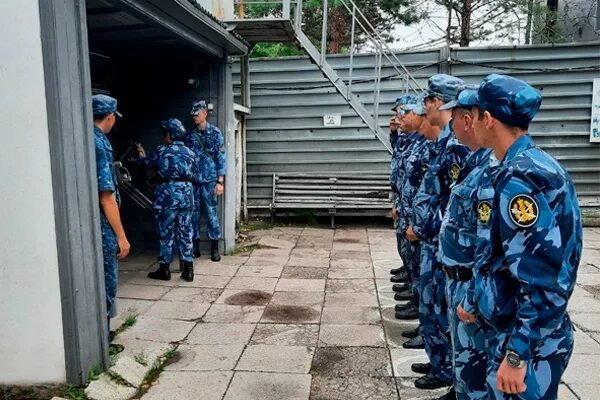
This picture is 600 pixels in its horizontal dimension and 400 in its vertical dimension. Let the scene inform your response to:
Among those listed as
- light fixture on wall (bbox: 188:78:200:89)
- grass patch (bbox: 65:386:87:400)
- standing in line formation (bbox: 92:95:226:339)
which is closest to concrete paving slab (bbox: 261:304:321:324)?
standing in line formation (bbox: 92:95:226:339)

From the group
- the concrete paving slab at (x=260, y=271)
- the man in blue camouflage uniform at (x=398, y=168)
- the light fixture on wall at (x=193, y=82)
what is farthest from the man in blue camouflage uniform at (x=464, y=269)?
the light fixture on wall at (x=193, y=82)

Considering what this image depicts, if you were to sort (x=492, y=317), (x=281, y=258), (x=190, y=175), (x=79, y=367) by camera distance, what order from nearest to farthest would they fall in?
(x=492, y=317), (x=79, y=367), (x=190, y=175), (x=281, y=258)

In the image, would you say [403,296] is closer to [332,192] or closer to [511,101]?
[511,101]

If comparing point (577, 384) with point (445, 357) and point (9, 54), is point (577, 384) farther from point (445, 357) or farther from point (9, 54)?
point (9, 54)

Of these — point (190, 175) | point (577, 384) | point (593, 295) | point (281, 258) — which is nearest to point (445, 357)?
point (577, 384)

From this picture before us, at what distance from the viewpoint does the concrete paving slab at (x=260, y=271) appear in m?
5.58

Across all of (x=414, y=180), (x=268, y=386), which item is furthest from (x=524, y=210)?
(x=414, y=180)

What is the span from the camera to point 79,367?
111 inches

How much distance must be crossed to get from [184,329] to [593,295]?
12.6ft

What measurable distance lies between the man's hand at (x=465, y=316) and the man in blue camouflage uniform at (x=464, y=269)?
40 millimetres

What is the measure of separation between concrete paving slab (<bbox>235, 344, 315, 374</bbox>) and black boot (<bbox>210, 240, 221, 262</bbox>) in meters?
2.61

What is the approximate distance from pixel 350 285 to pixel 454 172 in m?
2.69

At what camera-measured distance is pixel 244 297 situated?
478 cm

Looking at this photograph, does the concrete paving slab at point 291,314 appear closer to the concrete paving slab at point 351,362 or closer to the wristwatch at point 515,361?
the concrete paving slab at point 351,362
